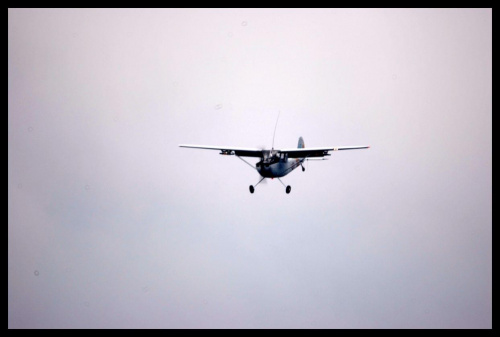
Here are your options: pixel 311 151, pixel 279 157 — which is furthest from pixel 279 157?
pixel 311 151

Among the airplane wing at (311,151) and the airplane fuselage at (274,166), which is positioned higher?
the airplane wing at (311,151)

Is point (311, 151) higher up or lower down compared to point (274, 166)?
higher up

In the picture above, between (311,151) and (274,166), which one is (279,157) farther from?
(311,151)

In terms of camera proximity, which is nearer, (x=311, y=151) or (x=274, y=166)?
(x=274, y=166)

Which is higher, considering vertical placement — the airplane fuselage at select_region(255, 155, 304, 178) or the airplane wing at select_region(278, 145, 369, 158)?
the airplane wing at select_region(278, 145, 369, 158)
